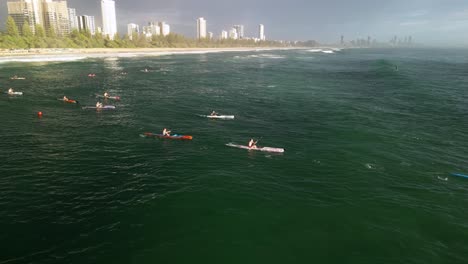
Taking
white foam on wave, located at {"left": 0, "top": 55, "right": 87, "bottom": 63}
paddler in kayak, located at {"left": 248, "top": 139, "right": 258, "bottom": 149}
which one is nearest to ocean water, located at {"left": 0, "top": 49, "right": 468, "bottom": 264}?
paddler in kayak, located at {"left": 248, "top": 139, "right": 258, "bottom": 149}

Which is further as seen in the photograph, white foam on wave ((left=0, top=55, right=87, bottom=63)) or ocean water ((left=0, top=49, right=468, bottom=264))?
white foam on wave ((left=0, top=55, right=87, bottom=63))

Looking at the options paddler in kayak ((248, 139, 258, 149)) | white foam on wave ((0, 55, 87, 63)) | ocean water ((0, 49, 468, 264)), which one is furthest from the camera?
white foam on wave ((0, 55, 87, 63))

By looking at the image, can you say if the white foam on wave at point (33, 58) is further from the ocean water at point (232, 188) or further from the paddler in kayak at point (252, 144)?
the paddler in kayak at point (252, 144)

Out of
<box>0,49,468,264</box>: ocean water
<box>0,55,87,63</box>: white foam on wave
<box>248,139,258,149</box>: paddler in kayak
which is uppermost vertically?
<box>0,55,87,63</box>: white foam on wave

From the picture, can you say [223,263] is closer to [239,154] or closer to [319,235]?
[319,235]

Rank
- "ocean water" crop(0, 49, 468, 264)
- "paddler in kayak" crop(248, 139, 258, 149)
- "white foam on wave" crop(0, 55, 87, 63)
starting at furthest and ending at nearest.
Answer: "white foam on wave" crop(0, 55, 87, 63)
"paddler in kayak" crop(248, 139, 258, 149)
"ocean water" crop(0, 49, 468, 264)

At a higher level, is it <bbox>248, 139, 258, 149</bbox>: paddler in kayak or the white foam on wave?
the white foam on wave

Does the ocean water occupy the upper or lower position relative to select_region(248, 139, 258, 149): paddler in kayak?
lower

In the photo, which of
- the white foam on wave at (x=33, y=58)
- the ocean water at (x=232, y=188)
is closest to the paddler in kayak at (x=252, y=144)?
the ocean water at (x=232, y=188)

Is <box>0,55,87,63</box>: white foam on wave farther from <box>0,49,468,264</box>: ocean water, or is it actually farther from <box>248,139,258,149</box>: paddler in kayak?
<box>248,139,258,149</box>: paddler in kayak
